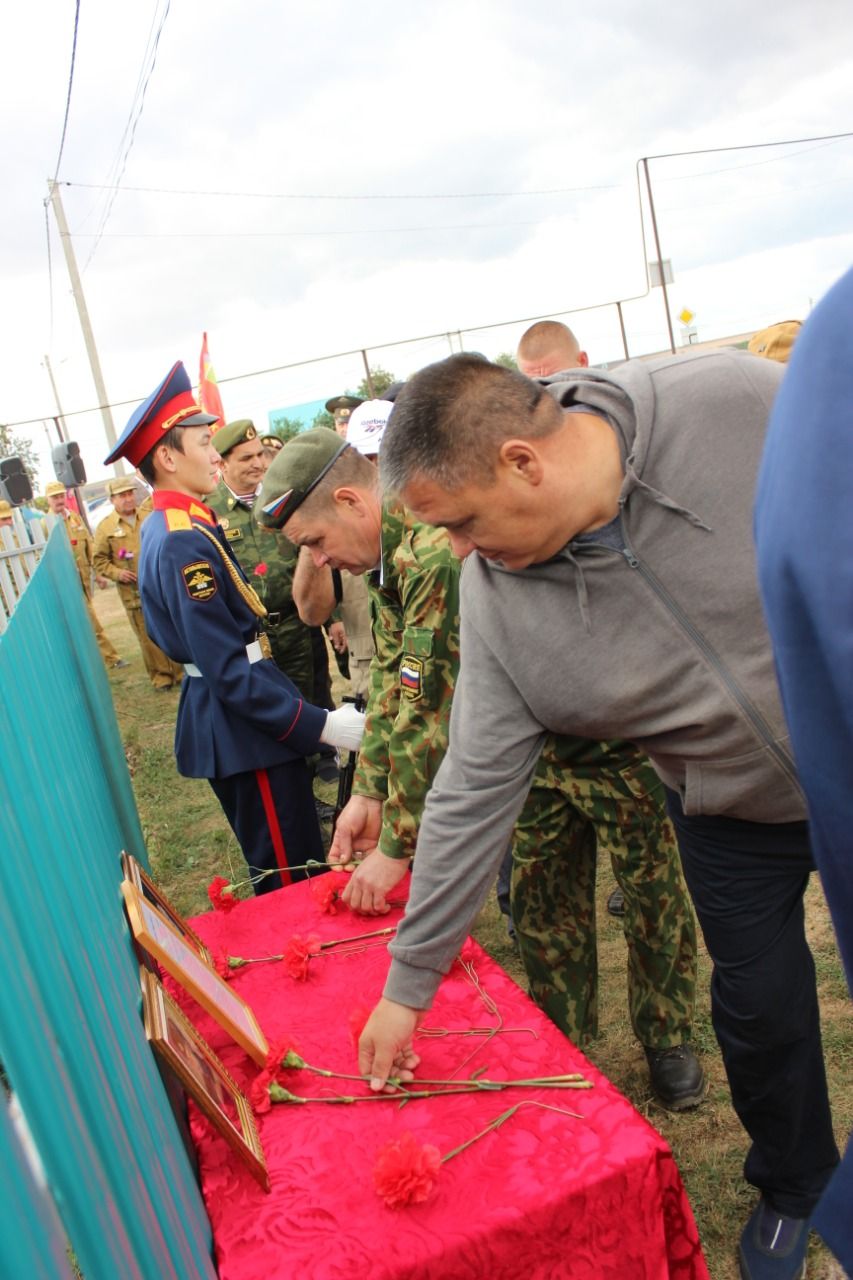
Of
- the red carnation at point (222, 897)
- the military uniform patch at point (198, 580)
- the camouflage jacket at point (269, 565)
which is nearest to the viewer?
the red carnation at point (222, 897)

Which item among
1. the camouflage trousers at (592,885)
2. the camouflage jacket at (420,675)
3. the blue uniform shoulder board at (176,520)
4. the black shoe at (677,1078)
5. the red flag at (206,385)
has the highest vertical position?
the red flag at (206,385)

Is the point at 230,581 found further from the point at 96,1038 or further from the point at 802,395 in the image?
the point at 802,395

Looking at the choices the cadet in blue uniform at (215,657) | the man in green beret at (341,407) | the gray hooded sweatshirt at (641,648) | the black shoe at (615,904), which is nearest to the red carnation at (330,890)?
the gray hooded sweatshirt at (641,648)

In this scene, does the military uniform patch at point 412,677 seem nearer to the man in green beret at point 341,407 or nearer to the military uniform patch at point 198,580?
the military uniform patch at point 198,580

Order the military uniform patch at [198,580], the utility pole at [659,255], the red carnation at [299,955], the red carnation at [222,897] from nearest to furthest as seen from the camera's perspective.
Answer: the red carnation at [299,955]
the red carnation at [222,897]
the military uniform patch at [198,580]
the utility pole at [659,255]

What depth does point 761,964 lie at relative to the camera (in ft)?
6.02

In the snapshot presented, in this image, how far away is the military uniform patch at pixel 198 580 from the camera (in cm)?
286

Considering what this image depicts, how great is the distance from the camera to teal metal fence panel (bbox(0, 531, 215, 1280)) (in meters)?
0.85

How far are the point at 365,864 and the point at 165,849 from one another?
3612 mm

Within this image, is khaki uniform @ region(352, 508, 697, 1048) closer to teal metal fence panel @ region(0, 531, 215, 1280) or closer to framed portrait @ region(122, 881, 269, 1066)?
framed portrait @ region(122, 881, 269, 1066)

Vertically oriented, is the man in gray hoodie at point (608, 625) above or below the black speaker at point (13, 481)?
below

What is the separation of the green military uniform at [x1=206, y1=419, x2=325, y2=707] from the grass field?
88 cm

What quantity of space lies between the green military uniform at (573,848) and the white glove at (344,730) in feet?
1.05

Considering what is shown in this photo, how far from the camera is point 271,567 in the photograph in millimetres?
5184
